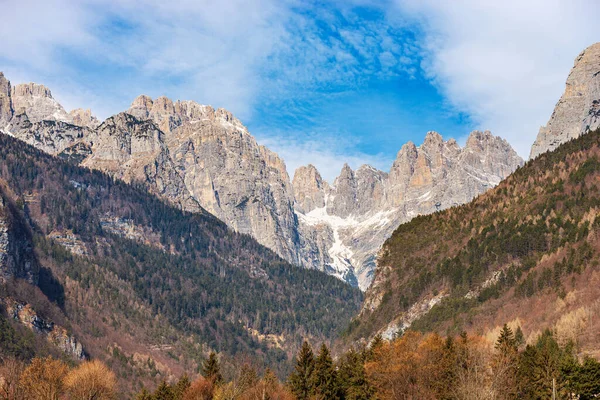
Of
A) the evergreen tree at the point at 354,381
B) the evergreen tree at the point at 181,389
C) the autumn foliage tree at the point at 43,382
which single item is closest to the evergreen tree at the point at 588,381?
the evergreen tree at the point at 354,381

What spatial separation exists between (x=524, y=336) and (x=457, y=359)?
2076 inches

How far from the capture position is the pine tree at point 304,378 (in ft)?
382

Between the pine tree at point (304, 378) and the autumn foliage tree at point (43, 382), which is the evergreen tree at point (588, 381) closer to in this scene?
the pine tree at point (304, 378)

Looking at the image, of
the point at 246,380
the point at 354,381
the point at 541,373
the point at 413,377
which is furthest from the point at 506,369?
the point at 246,380

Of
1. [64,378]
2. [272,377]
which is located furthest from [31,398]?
[272,377]

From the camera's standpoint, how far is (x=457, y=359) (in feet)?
354

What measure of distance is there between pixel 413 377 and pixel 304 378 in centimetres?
2196

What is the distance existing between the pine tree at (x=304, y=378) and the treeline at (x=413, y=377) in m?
0.17

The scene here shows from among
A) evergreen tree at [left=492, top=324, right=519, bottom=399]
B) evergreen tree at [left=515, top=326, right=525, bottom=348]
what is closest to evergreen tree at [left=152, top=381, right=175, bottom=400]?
evergreen tree at [left=492, top=324, right=519, bottom=399]

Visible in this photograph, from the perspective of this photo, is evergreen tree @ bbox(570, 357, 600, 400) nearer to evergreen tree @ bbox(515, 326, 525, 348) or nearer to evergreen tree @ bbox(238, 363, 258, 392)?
evergreen tree @ bbox(515, 326, 525, 348)

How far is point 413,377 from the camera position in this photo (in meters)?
106

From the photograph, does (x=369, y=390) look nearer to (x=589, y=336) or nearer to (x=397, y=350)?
(x=397, y=350)

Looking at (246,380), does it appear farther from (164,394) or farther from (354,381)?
(354,381)

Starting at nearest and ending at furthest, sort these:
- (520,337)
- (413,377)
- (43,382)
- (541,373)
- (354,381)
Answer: (541,373)
(413,377)
(354,381)
(43,382)
(520,337)
